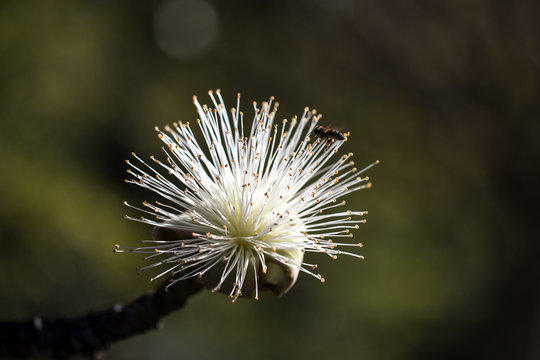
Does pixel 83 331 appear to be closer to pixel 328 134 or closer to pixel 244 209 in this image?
pixel 244 209

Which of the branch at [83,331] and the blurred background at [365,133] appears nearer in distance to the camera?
the branch at [83,331]

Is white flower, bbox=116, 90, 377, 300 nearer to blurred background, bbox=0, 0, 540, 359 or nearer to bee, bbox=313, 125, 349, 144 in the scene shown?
Answer: bee, bbox=313, 125, 349, 144

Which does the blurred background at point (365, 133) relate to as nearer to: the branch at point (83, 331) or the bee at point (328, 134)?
the branch at point (83, 331)

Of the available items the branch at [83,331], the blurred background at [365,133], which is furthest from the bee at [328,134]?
the blurred background at [365,133]

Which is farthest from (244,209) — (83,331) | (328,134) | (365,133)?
(365,133)

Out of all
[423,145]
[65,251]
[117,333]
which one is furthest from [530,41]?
[117,333]

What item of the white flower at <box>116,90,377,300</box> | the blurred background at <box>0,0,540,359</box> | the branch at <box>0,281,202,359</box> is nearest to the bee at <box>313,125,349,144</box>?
the white flower at <box>116,90,377,300</box>
